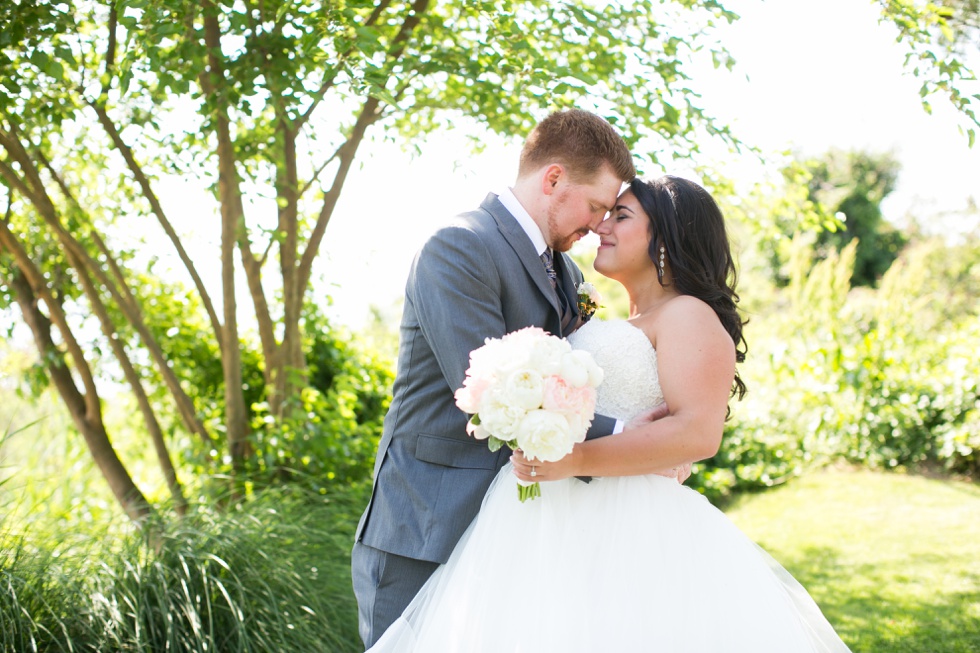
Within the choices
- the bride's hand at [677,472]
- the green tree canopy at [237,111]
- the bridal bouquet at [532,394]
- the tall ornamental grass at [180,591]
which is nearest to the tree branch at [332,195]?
the green tree canopy at [237,111]

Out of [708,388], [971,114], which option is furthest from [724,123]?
[708,388]

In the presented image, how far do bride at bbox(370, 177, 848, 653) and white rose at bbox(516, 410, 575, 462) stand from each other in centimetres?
15

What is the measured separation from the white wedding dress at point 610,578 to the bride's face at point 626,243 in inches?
13.9

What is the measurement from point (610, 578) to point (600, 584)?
33 millimetres

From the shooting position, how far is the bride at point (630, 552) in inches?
84.3

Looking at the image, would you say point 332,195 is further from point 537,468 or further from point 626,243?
point 537,468

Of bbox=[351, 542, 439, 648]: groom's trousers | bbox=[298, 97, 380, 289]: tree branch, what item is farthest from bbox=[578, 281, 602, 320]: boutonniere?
bbox=[298, 97, 380, 289]: tree branch

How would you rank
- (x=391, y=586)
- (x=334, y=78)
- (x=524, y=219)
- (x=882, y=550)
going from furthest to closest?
(x=882, y=550) < (x=334, y=78) < (x=524, y=219) < (x=391, y=586)

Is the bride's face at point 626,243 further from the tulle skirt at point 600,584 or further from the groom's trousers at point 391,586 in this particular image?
the groom's trousers at point 391,586

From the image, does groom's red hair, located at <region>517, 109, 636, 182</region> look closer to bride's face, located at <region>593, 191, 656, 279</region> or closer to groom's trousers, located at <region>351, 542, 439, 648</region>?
bride's face, located at <region>593, 191, 656, 279</region>

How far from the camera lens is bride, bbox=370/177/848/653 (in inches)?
84.3

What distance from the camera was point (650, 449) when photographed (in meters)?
2.22

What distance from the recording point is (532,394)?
6.08ft

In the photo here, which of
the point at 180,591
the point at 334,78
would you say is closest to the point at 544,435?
the point at 180,591
